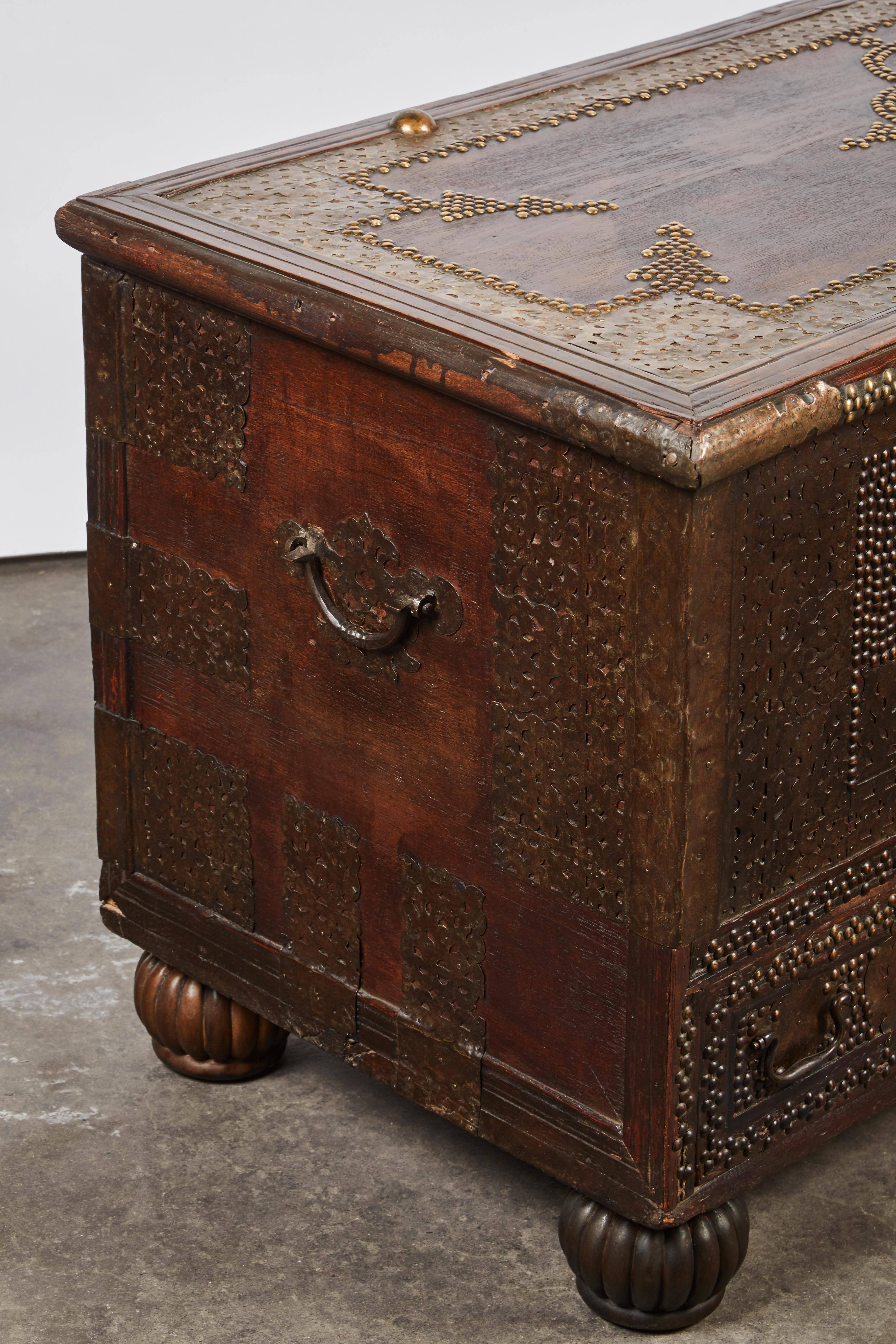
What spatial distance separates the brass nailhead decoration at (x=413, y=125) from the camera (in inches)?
99.3

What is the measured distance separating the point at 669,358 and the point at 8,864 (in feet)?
4.48

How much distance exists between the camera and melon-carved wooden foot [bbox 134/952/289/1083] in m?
2.51

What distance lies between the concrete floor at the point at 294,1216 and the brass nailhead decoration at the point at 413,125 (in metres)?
1.00

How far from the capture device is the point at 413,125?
252cm

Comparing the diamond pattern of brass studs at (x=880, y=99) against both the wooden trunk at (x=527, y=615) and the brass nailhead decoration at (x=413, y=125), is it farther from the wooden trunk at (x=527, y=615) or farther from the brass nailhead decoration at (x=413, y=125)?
the brass nailhead decoration at (x=413, y=125)

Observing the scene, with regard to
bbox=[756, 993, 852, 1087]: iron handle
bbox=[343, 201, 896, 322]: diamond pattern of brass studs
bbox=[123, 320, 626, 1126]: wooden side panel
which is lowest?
bbox=[756, 993, 852, 1087]: iron handle

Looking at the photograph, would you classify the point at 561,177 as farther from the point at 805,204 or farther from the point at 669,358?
the point at 669,358

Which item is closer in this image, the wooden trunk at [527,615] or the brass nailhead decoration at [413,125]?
the wooden trunk at [527,615]

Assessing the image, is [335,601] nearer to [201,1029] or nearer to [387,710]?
[387,710]

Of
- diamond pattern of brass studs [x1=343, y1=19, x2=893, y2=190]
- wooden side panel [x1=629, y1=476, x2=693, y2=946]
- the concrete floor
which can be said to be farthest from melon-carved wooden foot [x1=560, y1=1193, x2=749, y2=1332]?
diamond pattern of brass studs [x1=343, y1=19, x2=893, y2=190]

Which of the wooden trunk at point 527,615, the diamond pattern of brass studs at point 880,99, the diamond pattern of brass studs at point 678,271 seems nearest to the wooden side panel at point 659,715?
the wooden trunk at point 527,615

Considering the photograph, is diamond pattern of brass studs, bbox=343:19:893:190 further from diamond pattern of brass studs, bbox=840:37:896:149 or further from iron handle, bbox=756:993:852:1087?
iron handle, bbox=756:993:852:1087

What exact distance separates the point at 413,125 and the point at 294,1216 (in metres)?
1.13

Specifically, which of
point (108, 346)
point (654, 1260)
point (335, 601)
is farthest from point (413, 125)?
point (654, 1260)
